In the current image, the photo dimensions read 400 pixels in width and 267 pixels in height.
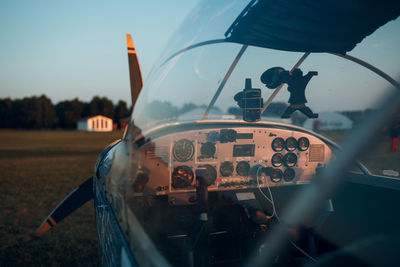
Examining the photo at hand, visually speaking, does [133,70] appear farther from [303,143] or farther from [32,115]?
[32,115]

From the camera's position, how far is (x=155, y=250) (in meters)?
1.01

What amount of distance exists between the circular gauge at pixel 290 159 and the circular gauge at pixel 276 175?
10cm

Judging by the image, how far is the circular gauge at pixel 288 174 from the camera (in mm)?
2494

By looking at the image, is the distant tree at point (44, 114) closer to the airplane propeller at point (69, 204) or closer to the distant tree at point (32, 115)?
the distant tree at point (32, 115)

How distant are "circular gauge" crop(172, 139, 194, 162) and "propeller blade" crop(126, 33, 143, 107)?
4.39ft

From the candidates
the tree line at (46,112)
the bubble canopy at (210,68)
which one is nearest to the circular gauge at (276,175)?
the bubble canopy at (210,68)

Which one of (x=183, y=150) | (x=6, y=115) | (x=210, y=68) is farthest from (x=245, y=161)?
(x=6, y=115)

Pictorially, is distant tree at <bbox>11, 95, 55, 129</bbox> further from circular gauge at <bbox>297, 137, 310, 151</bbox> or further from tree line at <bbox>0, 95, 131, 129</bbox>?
circular gauge at <bbox>297, 137, 310, 151</bbox>

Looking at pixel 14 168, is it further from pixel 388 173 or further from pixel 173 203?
pixel 388 173

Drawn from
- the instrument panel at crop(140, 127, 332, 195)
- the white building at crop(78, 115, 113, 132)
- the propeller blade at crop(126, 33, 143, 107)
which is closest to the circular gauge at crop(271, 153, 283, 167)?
the instrument panel at crop(140, 127, 332, 195)

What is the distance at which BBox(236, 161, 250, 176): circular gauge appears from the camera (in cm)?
236

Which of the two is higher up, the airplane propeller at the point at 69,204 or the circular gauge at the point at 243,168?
the circular gauge at the point at 243,168

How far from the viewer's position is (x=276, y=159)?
8.13 ft

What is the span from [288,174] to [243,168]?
0.45 metres
